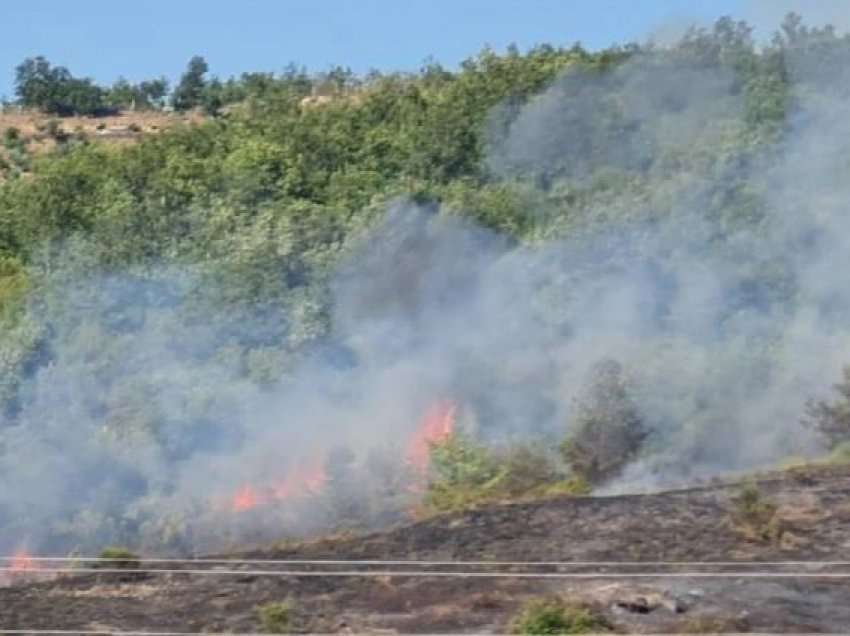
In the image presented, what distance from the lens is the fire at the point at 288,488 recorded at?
122 ft

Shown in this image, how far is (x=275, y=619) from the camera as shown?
21203 mm

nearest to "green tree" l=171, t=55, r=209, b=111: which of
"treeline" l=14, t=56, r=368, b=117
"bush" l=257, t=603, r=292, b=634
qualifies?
"treeline" l=14, t=56, r=368, b=117

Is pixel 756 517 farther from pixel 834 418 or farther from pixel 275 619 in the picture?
pixel 834 418

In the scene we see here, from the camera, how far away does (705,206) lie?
150 feet

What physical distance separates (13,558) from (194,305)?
1216 cm

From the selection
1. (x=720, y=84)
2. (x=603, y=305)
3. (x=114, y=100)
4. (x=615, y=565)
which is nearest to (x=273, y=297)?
(x=603, y=305)

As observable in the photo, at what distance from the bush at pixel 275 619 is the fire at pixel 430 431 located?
1593cm

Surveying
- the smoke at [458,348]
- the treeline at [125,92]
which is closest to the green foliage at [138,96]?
the treeline at [125,92]

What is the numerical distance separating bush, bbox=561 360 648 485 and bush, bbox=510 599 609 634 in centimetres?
1459

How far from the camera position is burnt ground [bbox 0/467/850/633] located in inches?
824

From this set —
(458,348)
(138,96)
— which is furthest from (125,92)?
(458,348)

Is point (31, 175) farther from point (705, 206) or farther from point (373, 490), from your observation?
point (373, 490)

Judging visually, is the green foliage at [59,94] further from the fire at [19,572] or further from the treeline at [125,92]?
the fire at [19,572]

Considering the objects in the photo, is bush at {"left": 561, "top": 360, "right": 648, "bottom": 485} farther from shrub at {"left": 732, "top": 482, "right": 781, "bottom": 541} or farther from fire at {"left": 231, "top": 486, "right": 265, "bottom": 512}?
shrub at {"left": 732, "top": 482, "right": 781, "bottom": 541}
